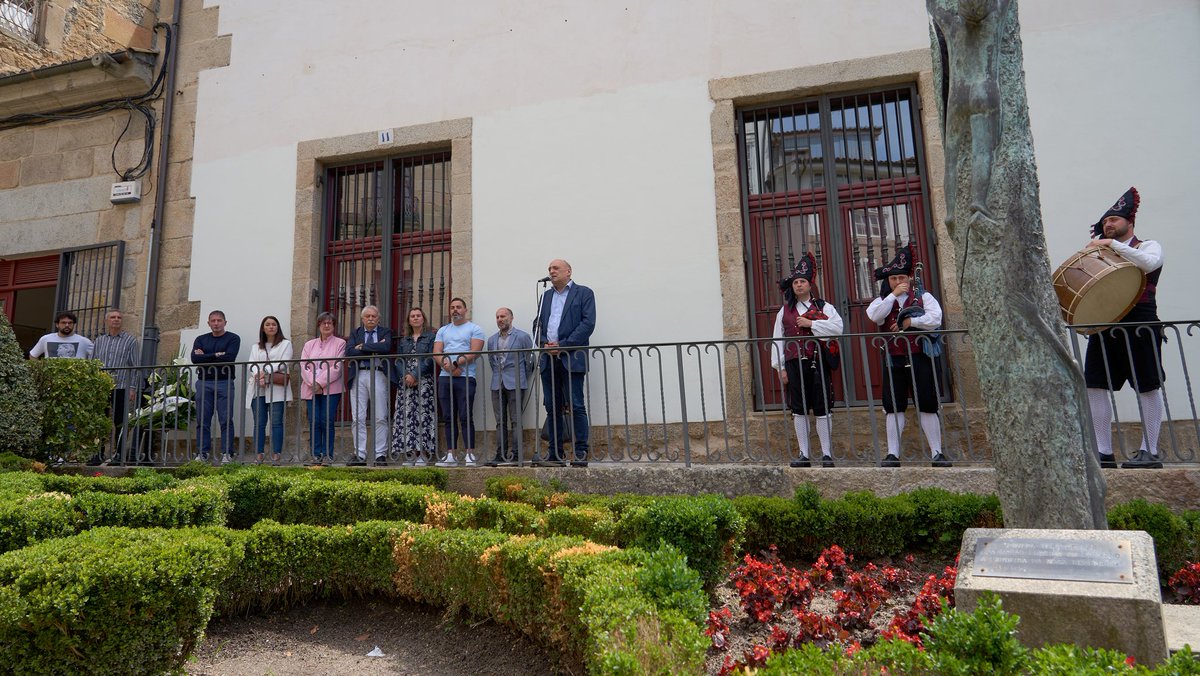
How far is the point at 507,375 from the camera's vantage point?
6828mm

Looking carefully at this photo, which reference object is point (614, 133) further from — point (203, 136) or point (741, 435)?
point (203, 136)

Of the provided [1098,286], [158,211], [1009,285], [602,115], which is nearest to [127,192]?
[158,211]

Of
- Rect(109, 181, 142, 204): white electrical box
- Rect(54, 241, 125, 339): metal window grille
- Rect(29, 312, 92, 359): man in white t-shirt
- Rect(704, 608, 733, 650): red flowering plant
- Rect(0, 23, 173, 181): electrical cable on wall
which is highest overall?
Rect(0, 23, 173, 181): electrical cable on wall

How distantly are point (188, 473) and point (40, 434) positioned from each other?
Answer: 1.37m

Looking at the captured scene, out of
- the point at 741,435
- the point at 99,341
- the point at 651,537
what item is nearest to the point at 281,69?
the point at 99,341

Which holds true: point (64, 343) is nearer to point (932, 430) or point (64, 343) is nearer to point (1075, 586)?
point (932, 430)

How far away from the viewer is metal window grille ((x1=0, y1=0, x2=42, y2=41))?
402 inches

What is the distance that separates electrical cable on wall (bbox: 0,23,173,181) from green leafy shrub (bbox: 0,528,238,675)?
732cm

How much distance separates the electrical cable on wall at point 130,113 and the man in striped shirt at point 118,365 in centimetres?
170

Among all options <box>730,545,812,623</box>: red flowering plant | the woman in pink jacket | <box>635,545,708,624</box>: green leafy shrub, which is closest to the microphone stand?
the woman in pink jacket

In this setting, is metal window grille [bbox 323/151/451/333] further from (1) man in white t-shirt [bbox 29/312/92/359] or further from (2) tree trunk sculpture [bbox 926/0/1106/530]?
(2) tree trunk sculpture [bbox 926/0/1106/530]

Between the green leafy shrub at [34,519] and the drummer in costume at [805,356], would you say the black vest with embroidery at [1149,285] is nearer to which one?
the drummer in costume at [805,356]

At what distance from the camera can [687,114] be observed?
7500 mm

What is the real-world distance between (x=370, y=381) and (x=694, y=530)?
13.2 ft
